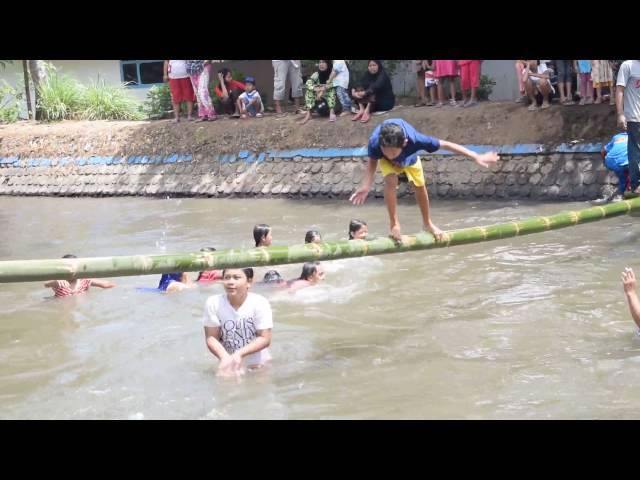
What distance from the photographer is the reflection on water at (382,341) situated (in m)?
6.98

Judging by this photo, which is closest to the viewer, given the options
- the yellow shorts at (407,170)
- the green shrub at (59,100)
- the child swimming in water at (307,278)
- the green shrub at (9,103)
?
the yellow shorts at (407,170)

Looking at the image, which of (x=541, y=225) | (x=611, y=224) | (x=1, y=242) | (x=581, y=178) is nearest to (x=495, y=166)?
(x=581, y=178)

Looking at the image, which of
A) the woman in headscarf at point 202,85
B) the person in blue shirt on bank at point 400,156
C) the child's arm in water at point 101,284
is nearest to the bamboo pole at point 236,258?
the person in blue shirt on bank at point 400,156

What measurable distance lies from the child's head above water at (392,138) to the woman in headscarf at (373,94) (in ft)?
31.1

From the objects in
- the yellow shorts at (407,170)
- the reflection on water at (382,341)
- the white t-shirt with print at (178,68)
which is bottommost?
the reflection on water at (382,341)

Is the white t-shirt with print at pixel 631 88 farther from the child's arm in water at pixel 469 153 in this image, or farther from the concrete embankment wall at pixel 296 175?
the child's arm in water at pixel 469 153

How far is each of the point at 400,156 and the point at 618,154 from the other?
5.30 meters

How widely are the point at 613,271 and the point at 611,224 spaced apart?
2.57m

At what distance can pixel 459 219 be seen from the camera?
13797 mm

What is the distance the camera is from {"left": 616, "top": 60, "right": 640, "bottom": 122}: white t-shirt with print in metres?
10.8

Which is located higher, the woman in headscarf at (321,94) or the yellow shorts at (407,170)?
the woman in headscarf at (321,94)

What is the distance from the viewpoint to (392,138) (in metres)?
7.18

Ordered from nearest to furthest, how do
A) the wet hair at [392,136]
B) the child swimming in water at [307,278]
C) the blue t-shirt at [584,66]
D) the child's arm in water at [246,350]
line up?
the child's arm in water at [246,350] → the wet hair at [392,136] → the child swimming in water at [307,278] → the blue t-shirt at [584,66]

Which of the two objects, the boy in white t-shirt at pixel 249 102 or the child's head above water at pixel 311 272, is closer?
the child's head above water at pixel 311 272
